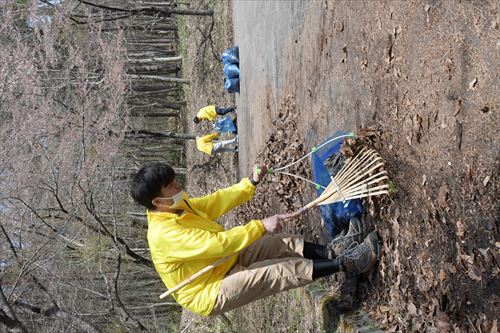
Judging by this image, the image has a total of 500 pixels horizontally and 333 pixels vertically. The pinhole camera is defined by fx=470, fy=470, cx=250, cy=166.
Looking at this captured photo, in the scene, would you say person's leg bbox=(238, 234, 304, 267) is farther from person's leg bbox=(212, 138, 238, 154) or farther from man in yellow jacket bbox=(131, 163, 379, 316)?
person's leg bbox=(212, 138, 238, 154)

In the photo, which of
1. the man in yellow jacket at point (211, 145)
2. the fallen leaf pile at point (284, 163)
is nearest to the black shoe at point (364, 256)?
the fallen leaf pile at point (284, 163)

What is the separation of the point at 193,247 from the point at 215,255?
168mm

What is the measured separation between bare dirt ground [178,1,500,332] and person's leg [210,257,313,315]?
62cm

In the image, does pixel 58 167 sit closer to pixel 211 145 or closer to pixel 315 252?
pixel 211 145

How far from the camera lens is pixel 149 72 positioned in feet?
55.8

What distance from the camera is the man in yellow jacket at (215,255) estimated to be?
11.2ft

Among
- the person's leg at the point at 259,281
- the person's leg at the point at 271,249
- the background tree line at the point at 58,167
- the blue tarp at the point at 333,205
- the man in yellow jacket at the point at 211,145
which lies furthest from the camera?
the man in yellow jacket at the point at 211,145

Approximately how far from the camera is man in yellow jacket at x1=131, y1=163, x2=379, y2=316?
3418 millimetres

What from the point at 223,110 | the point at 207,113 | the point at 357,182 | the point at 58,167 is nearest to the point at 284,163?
the point at 357,182

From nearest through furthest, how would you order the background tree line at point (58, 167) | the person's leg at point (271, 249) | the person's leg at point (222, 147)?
the person's leg at point (271, 249)
the background tree line at point (58, 167)
the person's leg at point (222, 147)

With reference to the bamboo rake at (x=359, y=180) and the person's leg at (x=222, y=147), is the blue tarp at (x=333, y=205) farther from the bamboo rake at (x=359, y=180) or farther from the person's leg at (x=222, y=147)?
the person's leg at (x=222, y=147)

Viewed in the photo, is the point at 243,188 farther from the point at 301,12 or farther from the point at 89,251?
the point at 89,251

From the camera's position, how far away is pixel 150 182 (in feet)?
11.2

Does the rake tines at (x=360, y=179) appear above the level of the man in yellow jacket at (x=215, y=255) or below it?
above
